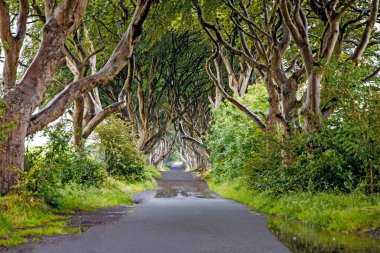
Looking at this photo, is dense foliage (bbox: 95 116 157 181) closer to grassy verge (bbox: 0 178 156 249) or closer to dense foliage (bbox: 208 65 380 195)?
grassy verge (bbox: 0 178 156 249)

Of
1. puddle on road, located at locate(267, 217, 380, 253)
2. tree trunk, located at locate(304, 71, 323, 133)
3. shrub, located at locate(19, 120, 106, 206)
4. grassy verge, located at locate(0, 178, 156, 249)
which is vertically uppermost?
tree trunk, located at locate(304, 71, 323, 133)

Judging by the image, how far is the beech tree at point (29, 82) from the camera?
1003 cm

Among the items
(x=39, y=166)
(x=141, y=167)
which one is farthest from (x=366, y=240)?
(x=141, y=167)

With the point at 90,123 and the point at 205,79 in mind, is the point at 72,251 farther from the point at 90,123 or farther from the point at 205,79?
the point at 205,79

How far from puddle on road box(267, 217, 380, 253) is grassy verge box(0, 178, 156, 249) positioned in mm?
4197

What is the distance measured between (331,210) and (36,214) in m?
6.90

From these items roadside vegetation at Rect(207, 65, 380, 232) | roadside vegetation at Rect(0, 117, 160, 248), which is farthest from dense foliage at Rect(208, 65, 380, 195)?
roadside vegetation at Rect(0, 117, 160, 248)

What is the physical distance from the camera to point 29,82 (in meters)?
10.6

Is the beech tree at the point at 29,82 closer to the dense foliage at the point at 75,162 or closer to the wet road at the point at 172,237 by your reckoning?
the dense foliage at the point at 75,162

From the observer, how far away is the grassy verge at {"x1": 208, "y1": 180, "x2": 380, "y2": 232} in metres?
8.25

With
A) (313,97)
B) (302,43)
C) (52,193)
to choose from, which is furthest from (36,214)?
(302,43)

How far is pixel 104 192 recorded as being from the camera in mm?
15430

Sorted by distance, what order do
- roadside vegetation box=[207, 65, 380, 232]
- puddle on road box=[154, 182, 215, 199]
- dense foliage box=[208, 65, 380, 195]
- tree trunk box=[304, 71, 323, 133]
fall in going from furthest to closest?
puddle on road box=[154, 182, 215, 199] < tree trunk box=[304, 71, 323, 133] < dense foliage box=[208, 65, 380, 195] < roadside vegetation box=[207, 65, 380, 232]

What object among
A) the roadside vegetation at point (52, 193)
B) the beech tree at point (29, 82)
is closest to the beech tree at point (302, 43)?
the beech tree at point (29, 82)
